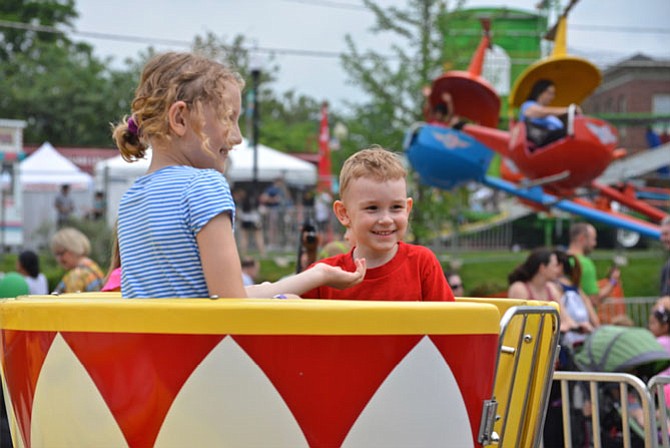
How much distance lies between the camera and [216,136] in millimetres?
2318

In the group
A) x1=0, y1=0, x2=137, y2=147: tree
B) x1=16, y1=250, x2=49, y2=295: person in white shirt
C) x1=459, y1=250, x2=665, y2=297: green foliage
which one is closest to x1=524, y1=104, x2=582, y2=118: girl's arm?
x1=459, y1=250, x2=665, y2=297: green foliage

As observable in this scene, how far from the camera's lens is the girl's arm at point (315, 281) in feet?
7.77

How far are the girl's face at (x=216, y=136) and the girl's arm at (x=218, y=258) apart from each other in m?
0.22

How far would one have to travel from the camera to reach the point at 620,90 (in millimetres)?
38031

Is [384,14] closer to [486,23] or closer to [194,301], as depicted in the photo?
[486,23]

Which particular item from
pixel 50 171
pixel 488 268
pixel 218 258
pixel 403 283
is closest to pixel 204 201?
pixel 218 258

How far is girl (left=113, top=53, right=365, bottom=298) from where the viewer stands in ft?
7.14

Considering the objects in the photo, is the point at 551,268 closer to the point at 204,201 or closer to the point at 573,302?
the point at 573,302

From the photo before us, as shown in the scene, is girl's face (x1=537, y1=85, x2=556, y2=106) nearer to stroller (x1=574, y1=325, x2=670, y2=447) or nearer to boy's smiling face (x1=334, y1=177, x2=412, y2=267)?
stroller (x1=574, y1=325, x2=670, y2=447)

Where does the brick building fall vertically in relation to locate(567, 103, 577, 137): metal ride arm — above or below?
above

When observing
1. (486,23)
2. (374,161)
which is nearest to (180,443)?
(374,161)

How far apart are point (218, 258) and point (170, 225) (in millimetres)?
156

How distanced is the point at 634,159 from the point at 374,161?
19232mm

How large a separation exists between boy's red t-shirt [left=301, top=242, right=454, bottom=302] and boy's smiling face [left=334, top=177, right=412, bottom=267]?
2.7 inches
